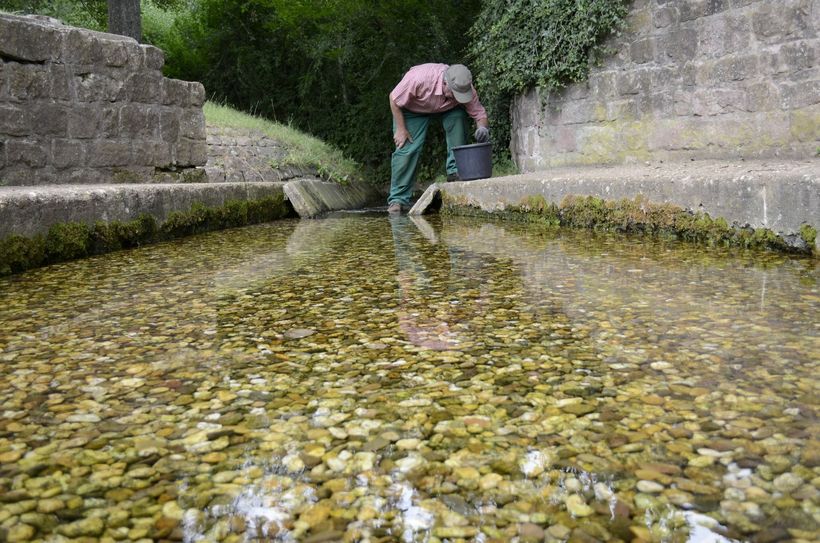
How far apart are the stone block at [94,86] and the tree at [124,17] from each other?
544 centimetres

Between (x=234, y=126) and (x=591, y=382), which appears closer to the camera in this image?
(x=591, y=382)

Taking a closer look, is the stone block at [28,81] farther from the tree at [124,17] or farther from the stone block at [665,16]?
the tree at [124,17]

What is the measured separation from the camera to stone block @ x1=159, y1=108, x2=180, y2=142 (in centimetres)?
621

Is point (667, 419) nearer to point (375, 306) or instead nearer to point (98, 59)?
point (375, 306)

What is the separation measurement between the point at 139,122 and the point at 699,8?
5178 mm

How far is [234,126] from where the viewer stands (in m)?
10.3

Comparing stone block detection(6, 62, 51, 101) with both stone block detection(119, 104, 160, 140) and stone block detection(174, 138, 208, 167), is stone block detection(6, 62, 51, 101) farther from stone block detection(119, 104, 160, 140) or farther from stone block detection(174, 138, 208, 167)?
stone block detection(174, 138, 208, 167)

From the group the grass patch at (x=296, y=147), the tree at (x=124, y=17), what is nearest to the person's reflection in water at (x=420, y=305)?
the grass patch at (x=296, y=147)

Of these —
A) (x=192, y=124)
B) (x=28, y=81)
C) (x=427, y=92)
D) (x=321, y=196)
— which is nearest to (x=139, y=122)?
(x=192, y=124)

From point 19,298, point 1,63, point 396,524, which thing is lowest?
point 396,524

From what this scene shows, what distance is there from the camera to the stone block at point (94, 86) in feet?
17.6

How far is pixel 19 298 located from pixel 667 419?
9.22 ft

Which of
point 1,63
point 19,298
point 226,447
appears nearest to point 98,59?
point 1,63

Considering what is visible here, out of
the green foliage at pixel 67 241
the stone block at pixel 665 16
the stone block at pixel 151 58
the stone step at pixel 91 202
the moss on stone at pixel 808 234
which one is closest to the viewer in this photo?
the moss on stone at pixel 808 234
